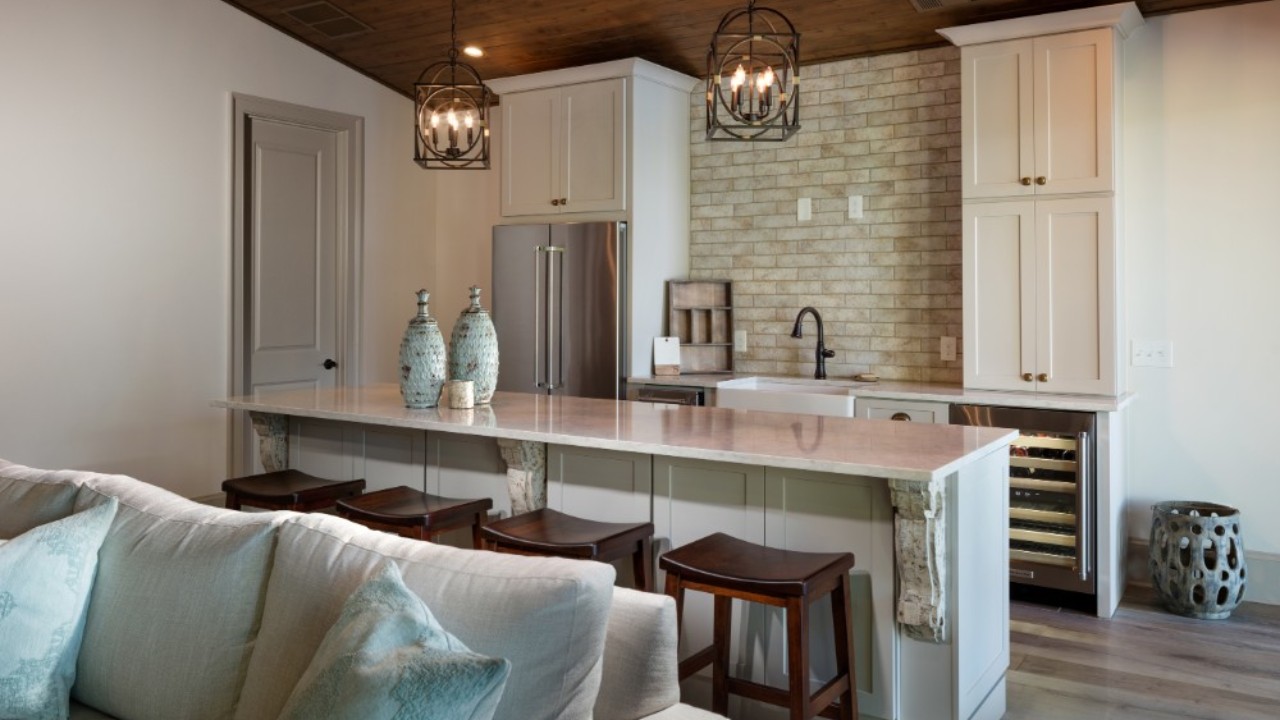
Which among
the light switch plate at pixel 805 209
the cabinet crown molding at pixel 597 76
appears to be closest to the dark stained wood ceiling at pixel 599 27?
the cabinet crown molding at pixel 597 76

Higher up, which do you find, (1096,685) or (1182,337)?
(1182,337)

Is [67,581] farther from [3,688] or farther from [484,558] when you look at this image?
[484,558]

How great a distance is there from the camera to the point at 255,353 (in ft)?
18.0

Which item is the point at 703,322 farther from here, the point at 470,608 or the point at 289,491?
the point at 470,608

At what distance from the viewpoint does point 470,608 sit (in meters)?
1.52

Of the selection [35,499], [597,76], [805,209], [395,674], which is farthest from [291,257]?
[395,674]

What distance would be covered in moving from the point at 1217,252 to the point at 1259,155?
43 cm

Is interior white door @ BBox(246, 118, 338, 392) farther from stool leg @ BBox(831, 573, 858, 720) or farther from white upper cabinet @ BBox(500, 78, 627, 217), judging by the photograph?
stool leg @ BBox(831, 573, 858, 720)

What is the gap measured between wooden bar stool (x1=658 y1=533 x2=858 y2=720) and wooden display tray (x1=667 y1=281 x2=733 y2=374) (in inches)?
114

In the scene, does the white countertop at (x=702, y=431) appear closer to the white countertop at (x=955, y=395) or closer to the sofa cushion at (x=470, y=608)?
the sofa cushion at (x=470, y=608)

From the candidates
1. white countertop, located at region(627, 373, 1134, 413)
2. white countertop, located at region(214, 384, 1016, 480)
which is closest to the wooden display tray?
white countertop, located at region(627, 373, 1134, 413)

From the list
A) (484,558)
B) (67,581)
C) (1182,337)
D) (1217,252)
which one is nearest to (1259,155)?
(1217,252)

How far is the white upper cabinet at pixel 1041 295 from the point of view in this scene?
412 cm

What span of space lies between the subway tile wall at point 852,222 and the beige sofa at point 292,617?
3.60 metres
